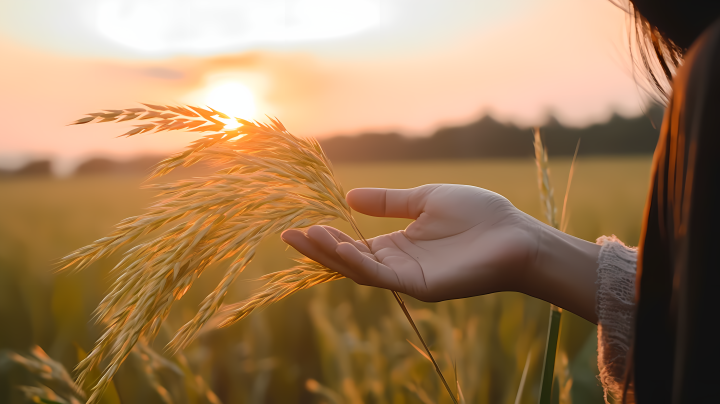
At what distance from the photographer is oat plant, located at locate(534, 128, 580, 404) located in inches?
43.1

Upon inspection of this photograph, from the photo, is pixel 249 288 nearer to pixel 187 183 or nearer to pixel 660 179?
pixel 187 183

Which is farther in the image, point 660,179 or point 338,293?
point 338,293

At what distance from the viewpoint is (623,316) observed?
1.18m

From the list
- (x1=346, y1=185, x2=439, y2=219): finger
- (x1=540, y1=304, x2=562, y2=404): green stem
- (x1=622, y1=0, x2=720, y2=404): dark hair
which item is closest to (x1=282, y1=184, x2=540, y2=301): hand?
(x1=346, y1=185, x2=439, y2=219): finger

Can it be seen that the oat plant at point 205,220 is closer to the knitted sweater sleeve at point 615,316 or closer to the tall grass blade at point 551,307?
the tall grass blade at point 551,307

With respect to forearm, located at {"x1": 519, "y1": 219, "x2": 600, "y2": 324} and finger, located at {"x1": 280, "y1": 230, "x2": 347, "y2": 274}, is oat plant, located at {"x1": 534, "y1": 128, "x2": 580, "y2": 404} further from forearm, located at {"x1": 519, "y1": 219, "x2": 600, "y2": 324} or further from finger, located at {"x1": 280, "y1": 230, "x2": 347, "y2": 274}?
finger, located at {"x1": 280, "y1": 230, "x2": 347, "y2": 274}

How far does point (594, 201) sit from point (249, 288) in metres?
3.90

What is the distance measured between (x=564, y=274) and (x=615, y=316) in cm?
16

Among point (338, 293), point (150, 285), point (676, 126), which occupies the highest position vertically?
point (676, 126)

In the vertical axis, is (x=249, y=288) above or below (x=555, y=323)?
below

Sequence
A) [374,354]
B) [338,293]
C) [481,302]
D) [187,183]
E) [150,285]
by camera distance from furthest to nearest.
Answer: [338,293] < [481,302] < [374,354] < [187,183] < [150,285]

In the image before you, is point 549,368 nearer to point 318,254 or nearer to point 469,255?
point 469,255

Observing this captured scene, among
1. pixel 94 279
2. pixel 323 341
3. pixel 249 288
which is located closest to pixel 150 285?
pixel 323 341

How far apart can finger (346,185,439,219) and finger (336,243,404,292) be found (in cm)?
34
